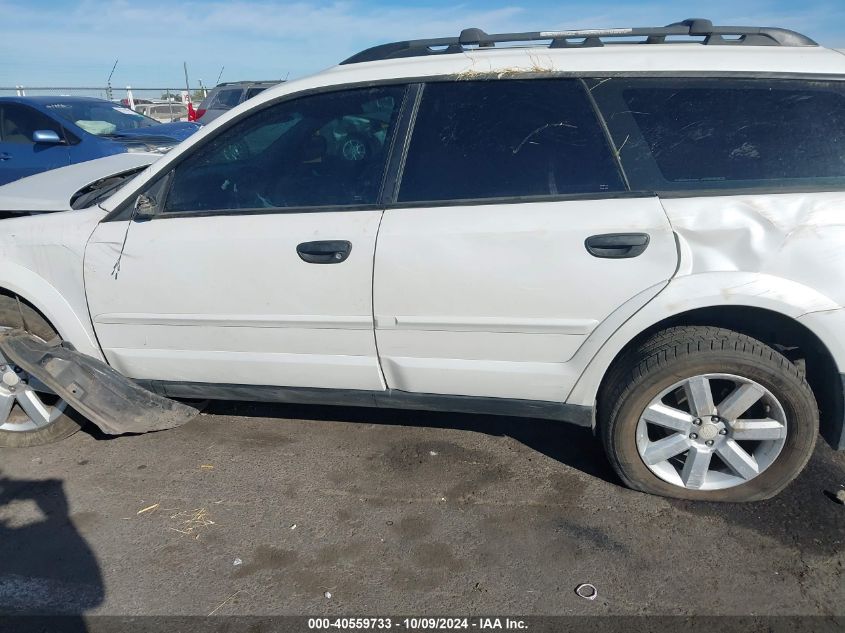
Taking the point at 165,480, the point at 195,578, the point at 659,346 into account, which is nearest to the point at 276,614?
the point at 195,578

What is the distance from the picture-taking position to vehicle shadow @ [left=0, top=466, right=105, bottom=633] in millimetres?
2322

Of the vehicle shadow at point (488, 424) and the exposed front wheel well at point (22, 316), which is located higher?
the exposed front wheel well at point (22, 316)

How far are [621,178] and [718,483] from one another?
54.2 inches

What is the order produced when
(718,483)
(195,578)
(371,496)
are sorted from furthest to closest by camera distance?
(371,496) < (718,483) < (195,578)

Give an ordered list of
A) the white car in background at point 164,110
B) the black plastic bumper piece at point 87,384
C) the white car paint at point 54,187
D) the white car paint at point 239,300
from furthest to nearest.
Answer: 1. the white car in background at point 164,110
2. the white car paint at point 54,187
3. the black plastic bumper piece at point 87,384
4. the white car paint at point 239,300

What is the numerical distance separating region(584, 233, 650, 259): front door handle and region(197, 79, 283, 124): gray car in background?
11.9 metres

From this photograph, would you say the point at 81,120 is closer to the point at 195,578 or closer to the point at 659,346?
the point at 195,578

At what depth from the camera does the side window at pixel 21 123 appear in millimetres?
7344

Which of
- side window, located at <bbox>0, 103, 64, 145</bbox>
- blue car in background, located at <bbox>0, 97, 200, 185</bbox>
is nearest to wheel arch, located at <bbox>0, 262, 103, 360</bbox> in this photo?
blue car in background, located at <bbox>0, 97, 200, 185</bbox>

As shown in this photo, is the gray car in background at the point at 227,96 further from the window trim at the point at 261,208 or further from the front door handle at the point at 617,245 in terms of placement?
the front door handle at the point at 617,245

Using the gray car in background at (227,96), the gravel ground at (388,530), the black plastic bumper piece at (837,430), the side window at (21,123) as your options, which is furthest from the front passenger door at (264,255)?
the gray car in background at (227,96)

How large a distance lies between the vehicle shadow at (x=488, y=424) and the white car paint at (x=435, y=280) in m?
0.60

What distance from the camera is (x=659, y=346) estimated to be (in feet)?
8.42

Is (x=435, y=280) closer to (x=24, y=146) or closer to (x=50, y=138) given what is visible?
(x=50, y=138)
